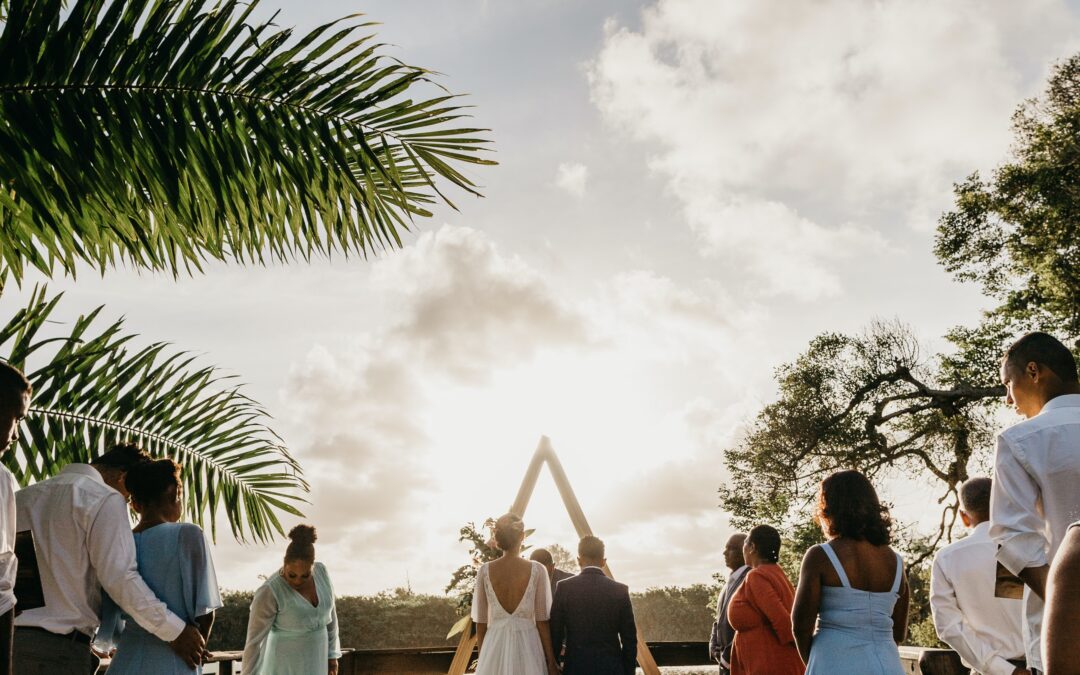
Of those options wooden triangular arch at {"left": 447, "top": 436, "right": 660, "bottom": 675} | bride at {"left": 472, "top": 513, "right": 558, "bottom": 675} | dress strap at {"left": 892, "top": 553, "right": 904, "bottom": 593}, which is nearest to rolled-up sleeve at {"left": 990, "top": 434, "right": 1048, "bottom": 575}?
dress strap at {"left": 892, "top": 553, "right": 904, "bottom": 593}

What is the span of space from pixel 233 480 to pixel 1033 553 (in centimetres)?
258

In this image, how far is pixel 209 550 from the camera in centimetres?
326

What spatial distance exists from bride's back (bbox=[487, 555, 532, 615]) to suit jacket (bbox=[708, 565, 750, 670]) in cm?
131

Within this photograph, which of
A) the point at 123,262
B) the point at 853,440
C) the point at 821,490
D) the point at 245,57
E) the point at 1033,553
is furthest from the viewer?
the point at 853,440

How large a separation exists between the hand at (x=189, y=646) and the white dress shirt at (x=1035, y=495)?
2631 millimetres

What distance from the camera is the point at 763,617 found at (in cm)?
478

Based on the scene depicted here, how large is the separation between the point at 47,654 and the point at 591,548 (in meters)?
3.78

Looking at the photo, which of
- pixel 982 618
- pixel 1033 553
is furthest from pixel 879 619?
pixel 1033 553

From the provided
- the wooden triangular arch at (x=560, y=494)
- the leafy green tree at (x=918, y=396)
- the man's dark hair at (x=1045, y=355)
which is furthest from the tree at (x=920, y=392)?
the man's dark hair at (x=1045, y=355)

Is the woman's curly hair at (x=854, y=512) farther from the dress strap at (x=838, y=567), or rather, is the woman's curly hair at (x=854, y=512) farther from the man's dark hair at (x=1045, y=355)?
the man's dark hair at (x=1045, y=355)

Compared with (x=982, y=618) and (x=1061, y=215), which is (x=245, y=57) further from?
(x=1061, y=215)

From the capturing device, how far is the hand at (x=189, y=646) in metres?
3.04

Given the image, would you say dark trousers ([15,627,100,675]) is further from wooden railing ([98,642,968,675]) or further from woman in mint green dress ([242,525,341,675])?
wooden railing ([98,642,968,675])

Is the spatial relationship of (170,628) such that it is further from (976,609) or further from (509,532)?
(976,609)
